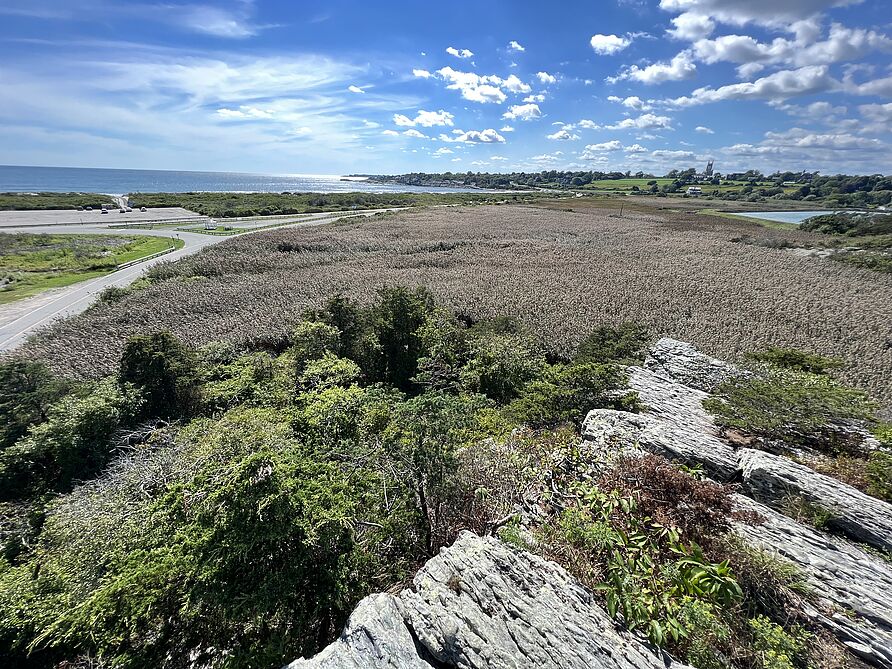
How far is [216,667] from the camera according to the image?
14.1 ft

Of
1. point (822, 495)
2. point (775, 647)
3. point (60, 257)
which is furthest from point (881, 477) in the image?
point (60, 257)

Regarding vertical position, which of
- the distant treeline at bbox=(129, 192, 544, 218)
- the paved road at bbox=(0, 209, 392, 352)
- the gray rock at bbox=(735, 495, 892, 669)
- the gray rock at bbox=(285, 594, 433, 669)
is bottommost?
the gray rock at bbox=(735, 495, 892, 669)

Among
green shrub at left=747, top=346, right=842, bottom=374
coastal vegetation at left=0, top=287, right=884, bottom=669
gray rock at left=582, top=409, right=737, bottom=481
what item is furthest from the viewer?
green shrub at left=747, top=346, right=842, bottom=374

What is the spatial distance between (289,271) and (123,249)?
64.6ft

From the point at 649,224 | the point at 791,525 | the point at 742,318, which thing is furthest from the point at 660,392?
the point at 649,224

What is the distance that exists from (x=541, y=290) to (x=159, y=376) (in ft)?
68.2

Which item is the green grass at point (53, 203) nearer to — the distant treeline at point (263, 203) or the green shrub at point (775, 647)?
the distant treeline at point (263, 203)

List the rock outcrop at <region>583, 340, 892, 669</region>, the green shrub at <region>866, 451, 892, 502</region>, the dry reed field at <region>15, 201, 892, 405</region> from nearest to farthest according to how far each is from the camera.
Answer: the rock outcrop at <region>583, 340, 892, 669</region>, the green shrub at <region>866, 451, 892, 502</region>, the dry reed field at <region>15, 201, 892, 405</region>

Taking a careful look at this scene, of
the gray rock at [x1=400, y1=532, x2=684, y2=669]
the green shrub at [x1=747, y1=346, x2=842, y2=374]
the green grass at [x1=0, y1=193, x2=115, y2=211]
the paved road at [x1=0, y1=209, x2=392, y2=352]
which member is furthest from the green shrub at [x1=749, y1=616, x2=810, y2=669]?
the green grass at [x1=0, y1=193, x2=115, y2=211]

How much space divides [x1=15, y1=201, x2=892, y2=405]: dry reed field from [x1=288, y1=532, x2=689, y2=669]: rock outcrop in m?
13.1

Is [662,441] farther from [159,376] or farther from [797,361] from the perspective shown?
[159,376]

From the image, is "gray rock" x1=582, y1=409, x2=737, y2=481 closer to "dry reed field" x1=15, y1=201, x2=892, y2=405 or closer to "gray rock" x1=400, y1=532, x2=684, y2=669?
"gray rock" x1=400, y1=532, x2=684, y2=669

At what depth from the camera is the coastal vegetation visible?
420 centimetres

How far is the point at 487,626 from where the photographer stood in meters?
3.86
